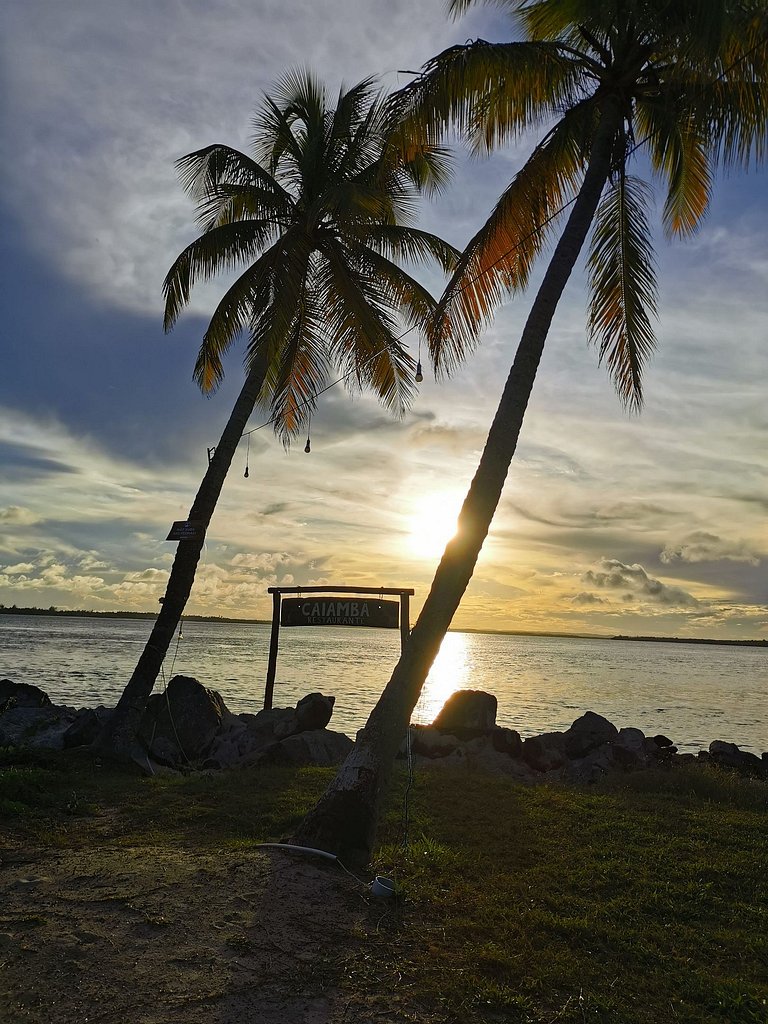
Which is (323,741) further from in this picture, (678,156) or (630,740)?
(678,156)

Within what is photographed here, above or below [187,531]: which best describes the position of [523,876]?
below

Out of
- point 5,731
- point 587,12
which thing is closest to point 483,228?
point 587,12

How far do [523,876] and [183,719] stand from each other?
8.16m

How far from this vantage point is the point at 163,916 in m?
4.78

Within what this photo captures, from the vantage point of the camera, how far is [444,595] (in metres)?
7.13

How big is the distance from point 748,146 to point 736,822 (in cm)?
791

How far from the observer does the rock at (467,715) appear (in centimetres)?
1273

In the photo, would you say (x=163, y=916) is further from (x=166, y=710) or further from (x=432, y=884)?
(x=166, y=710)

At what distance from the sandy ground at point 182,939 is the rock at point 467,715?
22.9 ft

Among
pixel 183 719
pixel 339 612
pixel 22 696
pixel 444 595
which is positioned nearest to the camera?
pixel 444 595

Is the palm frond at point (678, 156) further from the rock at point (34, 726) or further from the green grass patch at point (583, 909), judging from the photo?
the rock at point (34, 726)

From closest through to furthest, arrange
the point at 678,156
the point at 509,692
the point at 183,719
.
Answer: the point at 678,156 → the point at 183,719 → the point at 509,692

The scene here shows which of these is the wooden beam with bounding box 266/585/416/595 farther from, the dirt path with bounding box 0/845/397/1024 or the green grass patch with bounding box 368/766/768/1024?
the dirt path with bounding box 0/845/397/1024

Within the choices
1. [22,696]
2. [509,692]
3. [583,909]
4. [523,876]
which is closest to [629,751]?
[523,876]
